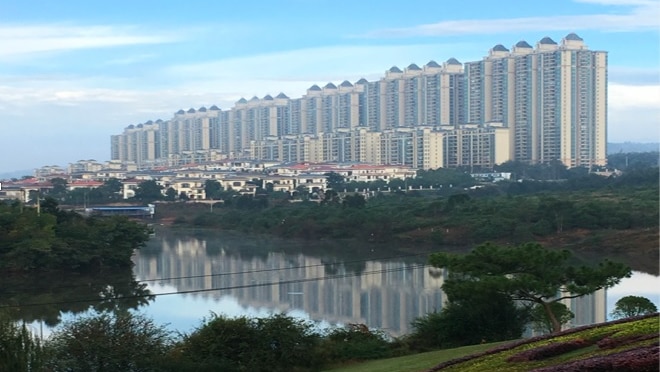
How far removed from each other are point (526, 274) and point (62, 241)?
7.04 m

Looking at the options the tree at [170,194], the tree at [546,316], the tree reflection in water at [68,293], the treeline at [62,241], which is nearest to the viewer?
the tree at [546,316]

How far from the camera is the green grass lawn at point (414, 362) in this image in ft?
13.3

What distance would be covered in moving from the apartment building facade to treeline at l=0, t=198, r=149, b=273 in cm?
1698

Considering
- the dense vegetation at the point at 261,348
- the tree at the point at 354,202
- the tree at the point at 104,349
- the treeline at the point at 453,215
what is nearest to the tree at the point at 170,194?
the treeline at the point at 453,215

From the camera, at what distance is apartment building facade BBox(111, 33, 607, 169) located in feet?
88.5

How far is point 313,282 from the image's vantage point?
9.56 meters

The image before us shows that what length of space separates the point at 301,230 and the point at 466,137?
44.1 feet

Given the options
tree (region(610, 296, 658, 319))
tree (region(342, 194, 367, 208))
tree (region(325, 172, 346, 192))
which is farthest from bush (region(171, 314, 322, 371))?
tree (region(325, 172, 346, 192))

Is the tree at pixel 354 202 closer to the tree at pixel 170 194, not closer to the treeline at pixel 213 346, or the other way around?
the tree at pixel 170 194

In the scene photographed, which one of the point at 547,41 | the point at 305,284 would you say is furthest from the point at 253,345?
the point at 547,41

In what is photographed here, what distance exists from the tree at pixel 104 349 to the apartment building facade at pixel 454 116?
23.2 meters

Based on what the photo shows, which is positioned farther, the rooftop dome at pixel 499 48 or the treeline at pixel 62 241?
the rooftop dome at pixel 499 48

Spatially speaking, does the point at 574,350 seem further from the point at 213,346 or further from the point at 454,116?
the point at 454,116

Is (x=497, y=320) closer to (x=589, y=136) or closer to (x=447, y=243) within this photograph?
(x=447, y=243)
